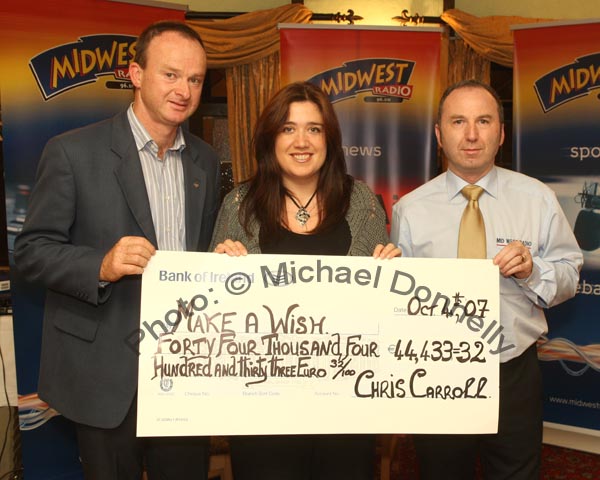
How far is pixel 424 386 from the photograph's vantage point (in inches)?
76.1

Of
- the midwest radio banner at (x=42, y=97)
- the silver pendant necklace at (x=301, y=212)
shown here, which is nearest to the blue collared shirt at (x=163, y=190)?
the silver pendant necklace at (x=301, y=212)

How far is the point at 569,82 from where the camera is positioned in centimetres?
390

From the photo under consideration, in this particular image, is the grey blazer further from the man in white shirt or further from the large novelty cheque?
the man in white shirt

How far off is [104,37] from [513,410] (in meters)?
3.02

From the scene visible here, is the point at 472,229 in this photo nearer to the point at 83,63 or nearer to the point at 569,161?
the point at 569,161

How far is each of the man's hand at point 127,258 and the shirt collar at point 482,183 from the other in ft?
3.59

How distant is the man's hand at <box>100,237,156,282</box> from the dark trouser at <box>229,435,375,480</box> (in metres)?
0.67

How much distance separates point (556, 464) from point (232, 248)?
2.88m

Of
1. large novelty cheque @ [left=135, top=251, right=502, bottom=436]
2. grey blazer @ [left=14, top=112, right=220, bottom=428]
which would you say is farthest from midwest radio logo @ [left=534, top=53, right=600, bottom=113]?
grey blazer @ [left=14, top=112, right=220, bottom=428]

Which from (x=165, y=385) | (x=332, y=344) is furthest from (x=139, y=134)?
(x=332, y=344)

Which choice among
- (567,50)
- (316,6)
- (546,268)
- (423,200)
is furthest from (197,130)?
(546,268)

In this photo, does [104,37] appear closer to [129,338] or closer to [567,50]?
[129,338]

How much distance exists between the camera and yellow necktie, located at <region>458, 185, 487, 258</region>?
6.88ft

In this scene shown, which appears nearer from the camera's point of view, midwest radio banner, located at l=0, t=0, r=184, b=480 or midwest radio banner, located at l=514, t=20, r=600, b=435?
midwest radio banner, located at l=0, t=0, r=184, b=480
